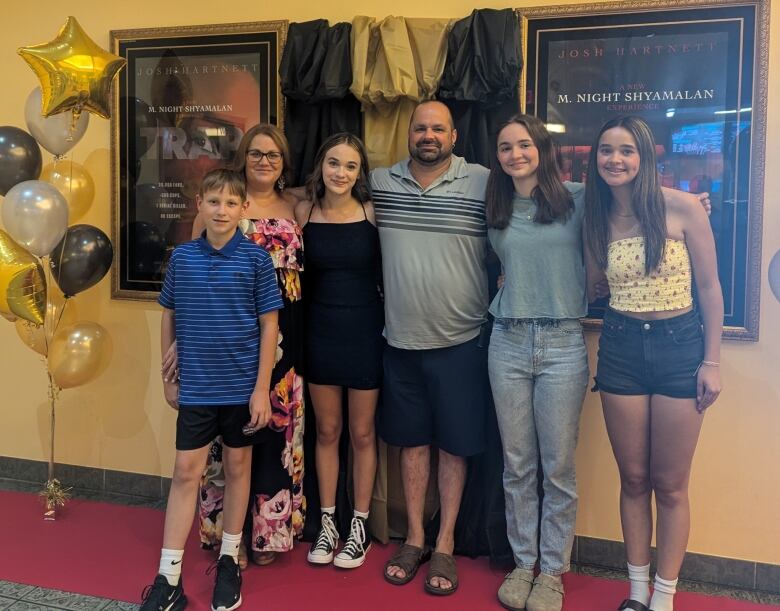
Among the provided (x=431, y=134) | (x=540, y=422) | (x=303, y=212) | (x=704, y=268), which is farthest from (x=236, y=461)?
(x=704, y=268)

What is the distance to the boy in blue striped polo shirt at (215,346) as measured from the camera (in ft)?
6.82

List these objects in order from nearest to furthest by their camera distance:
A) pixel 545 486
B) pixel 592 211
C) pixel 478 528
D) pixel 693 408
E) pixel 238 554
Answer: pixel 693 408 → pixel 592 211 → pixel 545 486 → pixel 238 554 → pixel 478 528

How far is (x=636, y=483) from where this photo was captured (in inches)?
80.8

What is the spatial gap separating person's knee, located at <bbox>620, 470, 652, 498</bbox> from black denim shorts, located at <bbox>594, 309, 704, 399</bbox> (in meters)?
0.29

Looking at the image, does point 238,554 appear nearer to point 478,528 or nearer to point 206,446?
point 206,446

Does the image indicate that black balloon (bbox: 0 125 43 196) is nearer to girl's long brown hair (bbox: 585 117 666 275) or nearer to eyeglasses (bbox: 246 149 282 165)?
eyeglasses (bbox: 246 149 282 165)

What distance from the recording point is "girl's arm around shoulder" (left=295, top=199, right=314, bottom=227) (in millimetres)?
Answer: 2396

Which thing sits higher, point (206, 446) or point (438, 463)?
point (206, 446)

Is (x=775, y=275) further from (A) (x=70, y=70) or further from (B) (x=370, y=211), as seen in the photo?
(A) (x=70, y=70)

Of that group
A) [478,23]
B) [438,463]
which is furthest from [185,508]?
[478,23]

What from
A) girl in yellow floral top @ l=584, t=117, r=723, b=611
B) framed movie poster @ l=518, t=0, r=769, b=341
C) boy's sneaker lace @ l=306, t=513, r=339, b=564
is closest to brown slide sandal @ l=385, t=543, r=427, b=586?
boy's sneaker lace @ l=306, t=513, r=339, b=564

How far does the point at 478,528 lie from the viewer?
8.33 feet

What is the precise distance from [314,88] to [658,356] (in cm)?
169

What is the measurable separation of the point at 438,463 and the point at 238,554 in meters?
0.86
